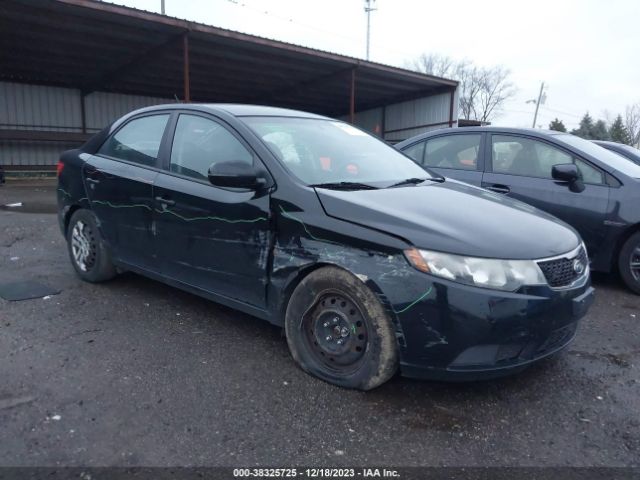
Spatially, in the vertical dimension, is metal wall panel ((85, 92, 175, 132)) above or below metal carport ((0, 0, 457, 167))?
below

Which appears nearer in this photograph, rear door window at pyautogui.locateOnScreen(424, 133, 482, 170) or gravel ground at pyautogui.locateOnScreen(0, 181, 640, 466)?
gravel ground at pyautogui.locateOnScreen(0, 181, 640, 466)

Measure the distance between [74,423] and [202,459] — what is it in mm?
722

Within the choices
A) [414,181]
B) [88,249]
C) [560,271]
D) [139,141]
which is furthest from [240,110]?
[560,271]

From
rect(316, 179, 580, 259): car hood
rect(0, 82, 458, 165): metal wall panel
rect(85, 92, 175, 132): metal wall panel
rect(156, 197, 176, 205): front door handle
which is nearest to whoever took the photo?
rect(316, 179, 580, 259): car hood

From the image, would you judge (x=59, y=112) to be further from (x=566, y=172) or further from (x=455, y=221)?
(x=455, y=221)

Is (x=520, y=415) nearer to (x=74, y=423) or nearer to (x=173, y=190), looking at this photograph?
(x=74, y=423)

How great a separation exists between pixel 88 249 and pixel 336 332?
2.77m

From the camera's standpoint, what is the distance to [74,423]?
244 cm

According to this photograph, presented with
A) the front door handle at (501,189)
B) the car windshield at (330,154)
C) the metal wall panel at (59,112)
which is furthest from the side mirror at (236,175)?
the metal wall panel at (59,112)

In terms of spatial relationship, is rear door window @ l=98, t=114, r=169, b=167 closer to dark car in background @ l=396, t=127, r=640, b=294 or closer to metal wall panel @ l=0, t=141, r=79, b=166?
dark car in background @ l=396, t=127, r=640, b=294

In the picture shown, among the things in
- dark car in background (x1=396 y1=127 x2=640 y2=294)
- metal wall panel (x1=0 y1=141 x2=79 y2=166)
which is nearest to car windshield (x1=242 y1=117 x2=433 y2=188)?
dark car in background (x1=396 y1=127 x2=640 y2=294)

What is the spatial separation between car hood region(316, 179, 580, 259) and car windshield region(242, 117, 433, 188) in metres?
0.27

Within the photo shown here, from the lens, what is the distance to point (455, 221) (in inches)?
105

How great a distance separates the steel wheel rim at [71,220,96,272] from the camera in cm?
445
